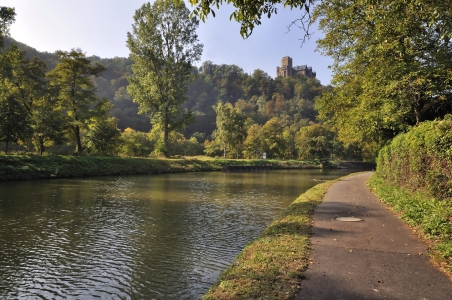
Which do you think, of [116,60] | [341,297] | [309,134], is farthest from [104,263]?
[116,60]

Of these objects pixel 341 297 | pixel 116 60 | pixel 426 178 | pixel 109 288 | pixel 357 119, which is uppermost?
pixel 116 60

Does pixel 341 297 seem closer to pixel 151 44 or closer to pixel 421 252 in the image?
pixel 421 252

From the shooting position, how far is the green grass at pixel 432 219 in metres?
6.20

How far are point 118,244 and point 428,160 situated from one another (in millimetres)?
9875

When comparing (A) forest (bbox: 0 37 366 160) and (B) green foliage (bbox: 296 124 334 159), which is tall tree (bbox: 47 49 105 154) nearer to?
(A) forest (bbox: 0 37 366 160)

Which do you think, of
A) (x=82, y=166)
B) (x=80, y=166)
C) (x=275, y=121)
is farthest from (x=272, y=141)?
(x=80, y=166)

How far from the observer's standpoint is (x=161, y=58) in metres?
41.2

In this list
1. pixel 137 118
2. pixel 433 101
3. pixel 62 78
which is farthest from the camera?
pixel 137 118

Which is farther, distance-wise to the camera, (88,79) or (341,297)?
(88,79)

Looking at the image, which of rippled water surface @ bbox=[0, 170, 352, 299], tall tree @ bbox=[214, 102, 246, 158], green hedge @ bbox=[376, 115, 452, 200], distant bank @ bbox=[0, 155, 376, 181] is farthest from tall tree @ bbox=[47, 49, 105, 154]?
green hedge @ bbox=[376, 115, 452, 200]

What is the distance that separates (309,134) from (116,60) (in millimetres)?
105553

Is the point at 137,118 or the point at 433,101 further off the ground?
the point at 137,118

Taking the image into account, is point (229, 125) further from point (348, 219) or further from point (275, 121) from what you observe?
point (348, 219)

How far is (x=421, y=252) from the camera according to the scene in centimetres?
662
